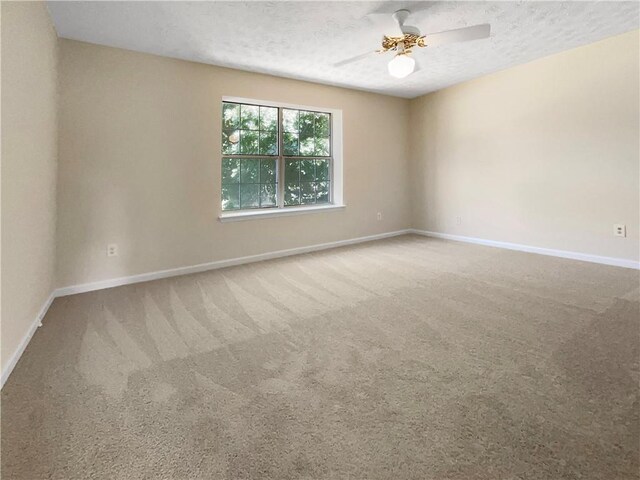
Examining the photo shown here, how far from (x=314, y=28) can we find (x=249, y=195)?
2100 mm

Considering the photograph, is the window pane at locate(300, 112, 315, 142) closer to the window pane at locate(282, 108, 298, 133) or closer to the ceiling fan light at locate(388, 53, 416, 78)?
the window pane at locate(282, 108, 298, 133)

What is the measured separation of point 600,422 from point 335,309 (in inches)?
65.5

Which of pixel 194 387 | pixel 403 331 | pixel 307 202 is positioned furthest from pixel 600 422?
pixel 307 202

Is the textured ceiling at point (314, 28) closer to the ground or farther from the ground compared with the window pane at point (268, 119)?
farther from the ground

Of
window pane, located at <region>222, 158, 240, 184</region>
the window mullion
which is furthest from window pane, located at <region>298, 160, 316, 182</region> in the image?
window pane, located at <region>222, 158, 240, 184</region>

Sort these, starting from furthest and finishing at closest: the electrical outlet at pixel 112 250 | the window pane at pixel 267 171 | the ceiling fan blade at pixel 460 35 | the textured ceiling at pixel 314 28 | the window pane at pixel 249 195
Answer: the window pane at pixel 267 171, the window pane at pixel 249 195, the electrical outlet at pixel 112 250, the textured ceiling at pixel 314 28, the ceiling fan blade at pixel 460 35

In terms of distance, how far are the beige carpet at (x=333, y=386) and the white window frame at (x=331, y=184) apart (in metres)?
1.45

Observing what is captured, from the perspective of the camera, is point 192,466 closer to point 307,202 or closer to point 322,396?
point 322,396

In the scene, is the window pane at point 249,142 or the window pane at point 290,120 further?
the window pane at point 290,120

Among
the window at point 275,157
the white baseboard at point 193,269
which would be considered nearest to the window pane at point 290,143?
the window at point 275,157

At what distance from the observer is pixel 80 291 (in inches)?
127

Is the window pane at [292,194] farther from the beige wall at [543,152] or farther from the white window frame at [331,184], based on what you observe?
the beige wall at [543,152]

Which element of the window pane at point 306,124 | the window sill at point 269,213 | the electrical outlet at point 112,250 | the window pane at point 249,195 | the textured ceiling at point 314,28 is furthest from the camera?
the window pane at point 306,124

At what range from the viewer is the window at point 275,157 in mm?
4270
